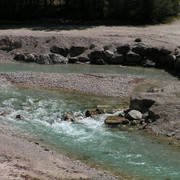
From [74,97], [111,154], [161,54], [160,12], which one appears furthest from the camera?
[160,12]

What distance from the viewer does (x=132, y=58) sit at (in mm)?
43375

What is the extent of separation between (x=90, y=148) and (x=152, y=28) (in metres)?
39.2

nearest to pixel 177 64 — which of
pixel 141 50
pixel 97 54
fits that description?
pixel 141 50

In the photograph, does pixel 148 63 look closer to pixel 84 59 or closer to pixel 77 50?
pixel 84 59

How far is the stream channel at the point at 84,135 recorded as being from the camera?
55.5ft

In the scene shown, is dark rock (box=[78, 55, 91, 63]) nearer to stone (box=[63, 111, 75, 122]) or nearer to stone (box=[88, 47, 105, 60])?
stone (box=[88, 47, 105, 60])

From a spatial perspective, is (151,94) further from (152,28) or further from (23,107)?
(152,28)

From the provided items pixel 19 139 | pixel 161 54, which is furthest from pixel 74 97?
pixel 161 54

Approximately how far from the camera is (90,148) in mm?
18750

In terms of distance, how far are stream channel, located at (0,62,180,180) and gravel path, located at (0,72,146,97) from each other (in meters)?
1.54

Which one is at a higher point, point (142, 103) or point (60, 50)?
point (60, 50)

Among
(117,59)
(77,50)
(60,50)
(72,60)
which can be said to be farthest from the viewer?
(77,50)

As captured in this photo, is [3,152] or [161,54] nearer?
[3,152]

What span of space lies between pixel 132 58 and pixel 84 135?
79.7 ft
